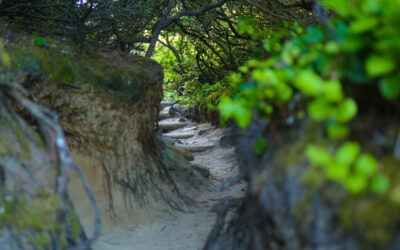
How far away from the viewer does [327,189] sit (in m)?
1.56

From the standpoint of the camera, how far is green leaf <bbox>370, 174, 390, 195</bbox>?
131 cm

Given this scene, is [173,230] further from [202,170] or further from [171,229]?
[202,170]

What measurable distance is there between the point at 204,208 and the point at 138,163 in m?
1.36

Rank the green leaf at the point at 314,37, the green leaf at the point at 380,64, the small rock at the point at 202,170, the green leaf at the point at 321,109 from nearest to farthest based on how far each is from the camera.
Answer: the green leaf at the point at 380,64
the green leaf at the point at 321,109
the green leaf at the point at 314,37
the small rock at the point at 202,170

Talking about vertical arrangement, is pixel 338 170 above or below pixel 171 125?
above

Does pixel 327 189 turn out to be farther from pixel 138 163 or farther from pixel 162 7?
pixel 162 7

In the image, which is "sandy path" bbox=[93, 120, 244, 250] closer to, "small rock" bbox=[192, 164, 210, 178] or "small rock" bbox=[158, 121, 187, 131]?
"small rock" bbox=[192, 164, 210, 178]

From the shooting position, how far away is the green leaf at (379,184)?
1.31 m

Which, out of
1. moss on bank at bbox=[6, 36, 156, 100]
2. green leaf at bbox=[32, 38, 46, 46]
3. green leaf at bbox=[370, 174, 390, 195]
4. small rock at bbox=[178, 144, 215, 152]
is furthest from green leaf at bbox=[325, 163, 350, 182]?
small rock at bbox=[178, 144, 215, 152]

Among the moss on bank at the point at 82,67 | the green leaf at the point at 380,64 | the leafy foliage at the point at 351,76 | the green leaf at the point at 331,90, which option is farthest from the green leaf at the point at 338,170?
the moss on bank at the point at 82,67

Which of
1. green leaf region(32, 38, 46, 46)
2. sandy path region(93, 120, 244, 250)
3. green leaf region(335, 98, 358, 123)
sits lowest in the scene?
sandy path region(93, 120, 244, 250)

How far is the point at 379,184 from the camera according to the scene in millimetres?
1312

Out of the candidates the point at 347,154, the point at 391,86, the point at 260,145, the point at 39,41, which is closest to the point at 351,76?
the point at 391,86

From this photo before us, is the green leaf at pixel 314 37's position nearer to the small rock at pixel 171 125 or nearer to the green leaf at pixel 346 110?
the green leaf at pixel 346 110
